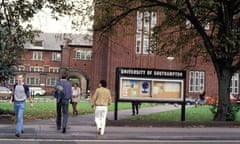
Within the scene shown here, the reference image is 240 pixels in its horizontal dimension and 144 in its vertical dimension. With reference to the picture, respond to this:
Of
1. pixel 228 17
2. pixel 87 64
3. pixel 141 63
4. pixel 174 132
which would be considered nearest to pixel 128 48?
pixel 141 63

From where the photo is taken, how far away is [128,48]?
61688mm

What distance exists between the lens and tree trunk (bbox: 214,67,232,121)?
74.7 feet

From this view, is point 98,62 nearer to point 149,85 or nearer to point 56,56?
point 56,56

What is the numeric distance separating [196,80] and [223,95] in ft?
141

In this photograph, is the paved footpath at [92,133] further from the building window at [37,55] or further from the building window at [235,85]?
the building window at [37,55]

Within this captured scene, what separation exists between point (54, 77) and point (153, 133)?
2973 inches

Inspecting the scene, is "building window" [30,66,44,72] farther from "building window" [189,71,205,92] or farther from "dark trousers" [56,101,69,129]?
"dark trousers" [56,101,69,129]

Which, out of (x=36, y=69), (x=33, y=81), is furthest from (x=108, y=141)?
(x=36, y=69)

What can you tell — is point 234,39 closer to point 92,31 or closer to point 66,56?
point 92,31

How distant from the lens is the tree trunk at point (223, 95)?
22766 mm

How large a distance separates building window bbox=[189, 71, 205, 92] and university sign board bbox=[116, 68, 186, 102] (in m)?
44.1

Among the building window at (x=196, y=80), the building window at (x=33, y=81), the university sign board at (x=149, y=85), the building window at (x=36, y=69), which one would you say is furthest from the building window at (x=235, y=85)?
the university sign board at (x=149, y=85)

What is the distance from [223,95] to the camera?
76.1ft

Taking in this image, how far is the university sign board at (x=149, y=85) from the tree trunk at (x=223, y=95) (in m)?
2.30
